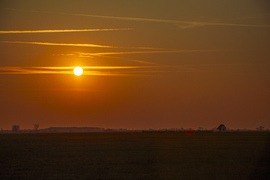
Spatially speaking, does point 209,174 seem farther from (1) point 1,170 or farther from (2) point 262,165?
(1) point 1,170

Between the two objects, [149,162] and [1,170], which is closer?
[1,170]

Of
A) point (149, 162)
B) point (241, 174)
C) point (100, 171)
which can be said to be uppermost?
point (149, 162)

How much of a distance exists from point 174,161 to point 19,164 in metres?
14.4

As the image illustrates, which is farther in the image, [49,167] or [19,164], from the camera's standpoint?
[19,164]

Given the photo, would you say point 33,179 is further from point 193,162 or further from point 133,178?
point 193,162

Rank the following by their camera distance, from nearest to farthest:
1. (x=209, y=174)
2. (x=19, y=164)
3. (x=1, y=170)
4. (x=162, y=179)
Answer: (x=162, y=179) → (x=209, y=174) → (x=1, y=170) → (x=19, y=164)

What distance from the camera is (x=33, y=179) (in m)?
33.3

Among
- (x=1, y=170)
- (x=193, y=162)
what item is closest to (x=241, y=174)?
(x=193, y=162)

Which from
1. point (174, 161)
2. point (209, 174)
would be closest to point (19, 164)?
point (174, 161)

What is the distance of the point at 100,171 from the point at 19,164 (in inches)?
396

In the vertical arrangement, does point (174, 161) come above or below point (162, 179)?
above

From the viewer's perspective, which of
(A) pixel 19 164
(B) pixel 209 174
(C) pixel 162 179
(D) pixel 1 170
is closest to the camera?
(C) pixel 162 179

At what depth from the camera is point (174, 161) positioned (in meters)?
44.8

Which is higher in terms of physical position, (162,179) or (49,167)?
(49,167)
